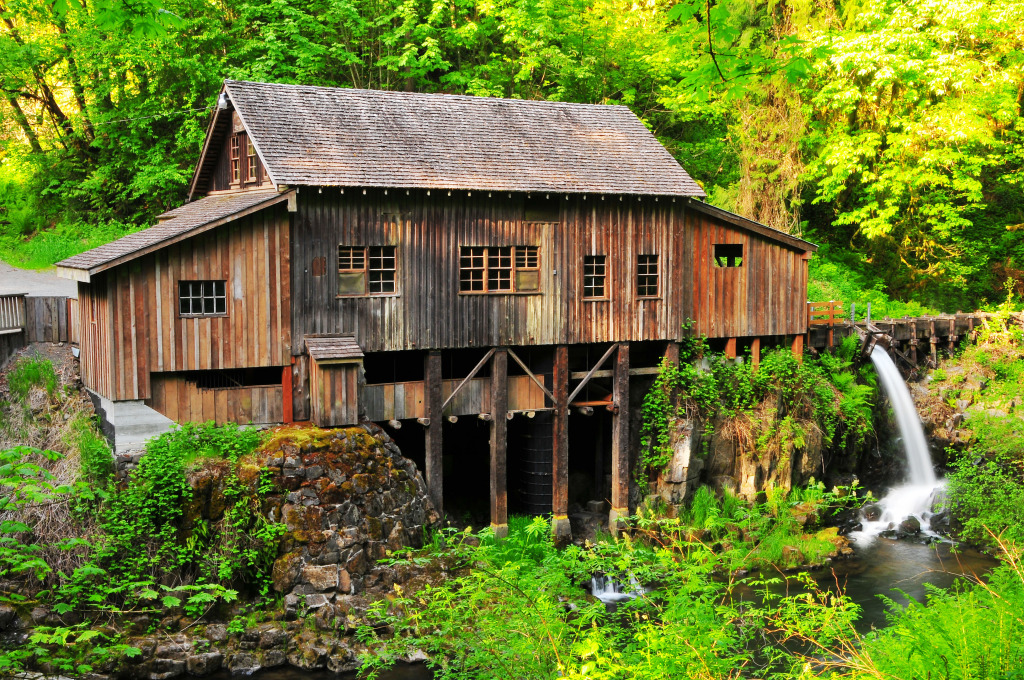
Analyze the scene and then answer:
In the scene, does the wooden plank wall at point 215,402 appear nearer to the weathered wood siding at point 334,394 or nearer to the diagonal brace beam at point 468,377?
the weathered wood siding at point 334,394

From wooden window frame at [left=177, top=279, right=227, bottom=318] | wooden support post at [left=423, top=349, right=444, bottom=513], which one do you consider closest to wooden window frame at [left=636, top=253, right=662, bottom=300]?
wooden support post at [left=423, top=349, right=444, bottom=513]

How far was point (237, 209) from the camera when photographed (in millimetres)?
16047

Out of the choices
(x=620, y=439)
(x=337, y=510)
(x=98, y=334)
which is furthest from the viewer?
(x=620, y=439)

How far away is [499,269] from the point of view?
18703mm

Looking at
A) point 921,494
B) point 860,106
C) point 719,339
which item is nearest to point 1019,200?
point 860,106

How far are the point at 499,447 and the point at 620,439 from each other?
3013mm

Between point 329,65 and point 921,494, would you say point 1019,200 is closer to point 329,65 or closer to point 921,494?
point 921,494

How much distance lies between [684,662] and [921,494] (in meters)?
19.7

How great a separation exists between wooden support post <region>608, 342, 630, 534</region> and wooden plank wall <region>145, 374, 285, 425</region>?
7329mm

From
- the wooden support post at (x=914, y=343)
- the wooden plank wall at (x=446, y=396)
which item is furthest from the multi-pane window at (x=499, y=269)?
the wooden support post at (x=914, y=343)

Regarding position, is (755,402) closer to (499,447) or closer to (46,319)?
(499,447)

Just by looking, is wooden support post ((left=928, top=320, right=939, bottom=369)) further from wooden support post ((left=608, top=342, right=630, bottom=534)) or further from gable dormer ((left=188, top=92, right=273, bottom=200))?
gable dormer ((left=188, top=92, right=273, bottom=200))

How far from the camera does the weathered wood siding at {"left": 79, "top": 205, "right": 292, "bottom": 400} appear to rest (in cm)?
1548

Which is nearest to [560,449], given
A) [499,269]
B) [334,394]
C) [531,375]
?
[531,375]
